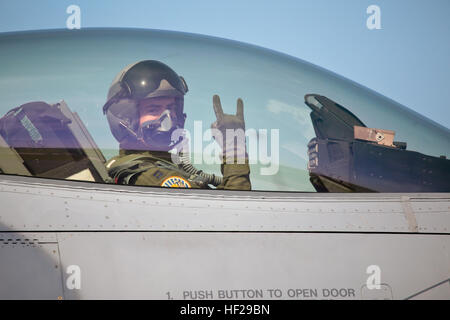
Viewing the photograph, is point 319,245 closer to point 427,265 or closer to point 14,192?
point 427,265

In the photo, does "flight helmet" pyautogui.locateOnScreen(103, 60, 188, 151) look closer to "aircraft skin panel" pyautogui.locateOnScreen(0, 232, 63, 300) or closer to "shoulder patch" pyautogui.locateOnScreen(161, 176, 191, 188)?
"shoulder patch" pyautogui.locateOnScreen(161, 176, 191, 188)

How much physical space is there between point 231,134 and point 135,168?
0.65 m

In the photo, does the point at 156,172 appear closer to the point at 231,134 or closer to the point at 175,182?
the point at 175,182

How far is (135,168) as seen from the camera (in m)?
2.55

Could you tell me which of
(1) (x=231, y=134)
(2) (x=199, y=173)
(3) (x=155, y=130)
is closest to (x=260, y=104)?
(1) (x=231, y=134)

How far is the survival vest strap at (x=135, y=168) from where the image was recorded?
256cm

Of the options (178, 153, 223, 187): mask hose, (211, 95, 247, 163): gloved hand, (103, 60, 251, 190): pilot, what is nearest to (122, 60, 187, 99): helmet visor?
(103, 60, 251, 190): pilot

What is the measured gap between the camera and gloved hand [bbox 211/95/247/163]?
2590mm

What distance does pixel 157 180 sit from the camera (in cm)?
254

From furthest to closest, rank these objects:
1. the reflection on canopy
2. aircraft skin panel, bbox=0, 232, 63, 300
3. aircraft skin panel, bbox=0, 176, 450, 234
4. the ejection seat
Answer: the reflection on canopy < the ejection seat < aircraft skin panel, bbox=0, 176, 450, 234 < aircraft skin panel, bbox=0, 232, 63, 300

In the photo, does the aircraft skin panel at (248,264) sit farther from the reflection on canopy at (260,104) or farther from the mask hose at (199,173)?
the mask hose at (199,173)

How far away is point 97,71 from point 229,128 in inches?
39.7
